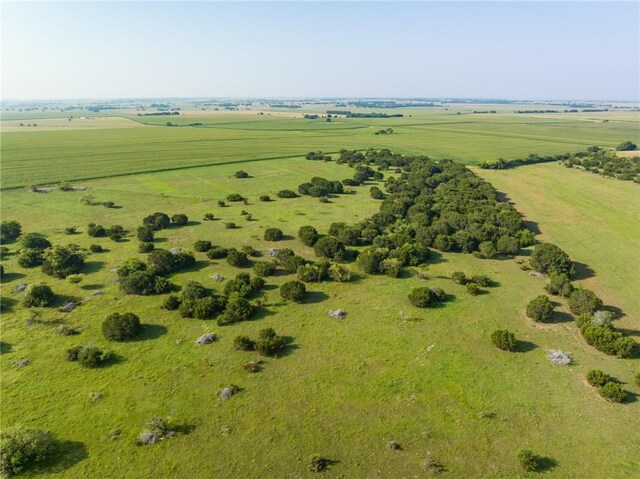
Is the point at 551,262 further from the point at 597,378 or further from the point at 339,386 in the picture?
the point at 339,386

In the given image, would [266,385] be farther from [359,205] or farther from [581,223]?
[581,223]

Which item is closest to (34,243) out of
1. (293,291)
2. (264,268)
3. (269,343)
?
(264,268)

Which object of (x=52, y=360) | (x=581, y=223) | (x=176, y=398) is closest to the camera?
(x=176, y=398)

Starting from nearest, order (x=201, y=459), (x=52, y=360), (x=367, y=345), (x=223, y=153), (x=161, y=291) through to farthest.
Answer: (x=201, y=459), (x=52, y=360), (x=367, y=345), (x=161, y=291), (x=223, y=153)

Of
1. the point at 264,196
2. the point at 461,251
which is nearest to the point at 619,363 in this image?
the point at 461,251

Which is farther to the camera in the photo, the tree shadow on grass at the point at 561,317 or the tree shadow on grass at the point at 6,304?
the tree shadow on grass at the point at 6,304

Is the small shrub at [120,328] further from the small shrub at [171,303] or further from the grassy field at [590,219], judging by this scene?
the grassy field at [590,219]

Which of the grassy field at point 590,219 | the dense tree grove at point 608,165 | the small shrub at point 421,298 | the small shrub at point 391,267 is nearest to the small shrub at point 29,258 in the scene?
the small shrub at point 391,267

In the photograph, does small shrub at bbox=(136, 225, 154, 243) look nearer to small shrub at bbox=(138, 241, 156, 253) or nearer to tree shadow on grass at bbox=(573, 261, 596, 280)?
small shrub at bbox=(138, 241, 156, 253)
